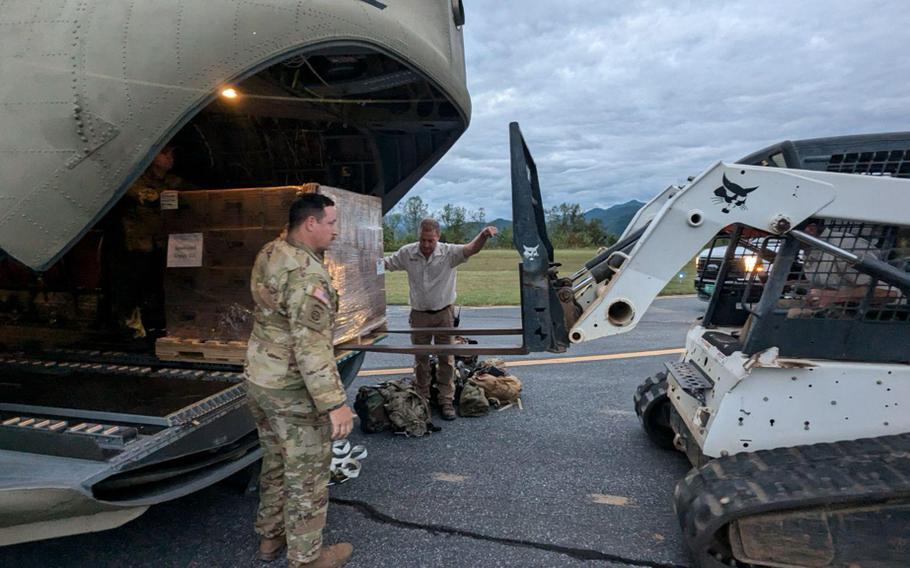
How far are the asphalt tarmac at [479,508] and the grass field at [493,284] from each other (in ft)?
14.3

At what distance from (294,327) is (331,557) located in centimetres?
121

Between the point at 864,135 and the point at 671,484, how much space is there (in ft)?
7.81

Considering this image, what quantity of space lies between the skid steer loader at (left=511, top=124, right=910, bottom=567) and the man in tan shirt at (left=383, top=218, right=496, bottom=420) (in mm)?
2090

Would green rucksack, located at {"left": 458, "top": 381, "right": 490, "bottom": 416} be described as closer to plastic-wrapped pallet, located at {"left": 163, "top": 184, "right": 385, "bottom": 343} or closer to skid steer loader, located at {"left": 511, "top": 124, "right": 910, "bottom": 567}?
plastic-wrapped pallet, located at {"left": 163, "top": 184, "right": 385, "bottom": 343}

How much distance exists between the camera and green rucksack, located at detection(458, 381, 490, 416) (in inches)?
205

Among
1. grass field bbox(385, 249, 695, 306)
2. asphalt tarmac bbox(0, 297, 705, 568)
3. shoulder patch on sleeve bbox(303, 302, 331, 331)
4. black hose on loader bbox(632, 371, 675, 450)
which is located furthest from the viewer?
grass field bbox(385, 249, 695, 306)

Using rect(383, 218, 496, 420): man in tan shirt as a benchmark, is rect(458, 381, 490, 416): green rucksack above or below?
below

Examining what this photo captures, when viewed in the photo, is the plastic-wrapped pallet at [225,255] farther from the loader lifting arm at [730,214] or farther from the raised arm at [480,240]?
the loader lifting arm at [730,214]

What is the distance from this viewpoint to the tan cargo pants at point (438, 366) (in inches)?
206

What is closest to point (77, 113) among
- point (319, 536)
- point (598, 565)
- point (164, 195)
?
point (164, 195)

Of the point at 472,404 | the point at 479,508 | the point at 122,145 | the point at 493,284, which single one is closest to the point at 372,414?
the point at 472,404

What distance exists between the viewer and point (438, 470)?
407 centimetres

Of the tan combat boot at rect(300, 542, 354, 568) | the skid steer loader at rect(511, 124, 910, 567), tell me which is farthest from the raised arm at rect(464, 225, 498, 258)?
the tan combat boot at rect(300, 542, 354, 568)

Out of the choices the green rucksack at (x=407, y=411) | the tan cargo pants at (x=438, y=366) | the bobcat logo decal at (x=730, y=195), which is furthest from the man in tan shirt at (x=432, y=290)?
the bobcat logo decal at (x=730, y=195)
